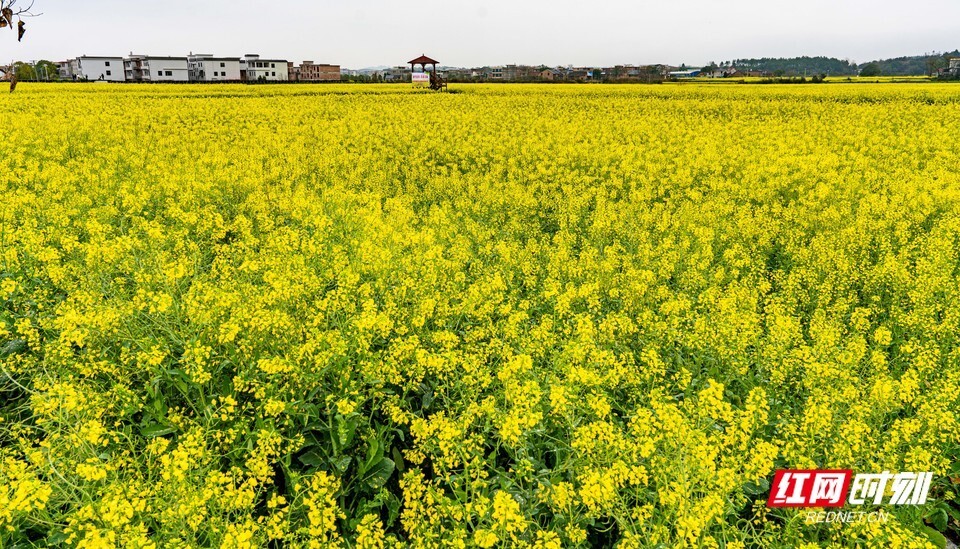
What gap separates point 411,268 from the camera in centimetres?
557

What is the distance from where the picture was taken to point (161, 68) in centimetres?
10631

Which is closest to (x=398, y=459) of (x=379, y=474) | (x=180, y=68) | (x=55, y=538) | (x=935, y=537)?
(x=379, y=474)

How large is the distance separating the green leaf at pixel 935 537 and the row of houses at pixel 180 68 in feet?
362

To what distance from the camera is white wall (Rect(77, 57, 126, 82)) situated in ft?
373

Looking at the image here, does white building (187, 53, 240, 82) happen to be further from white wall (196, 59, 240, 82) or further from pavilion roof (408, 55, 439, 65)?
pavilion roof (408, 55, 439, 65)

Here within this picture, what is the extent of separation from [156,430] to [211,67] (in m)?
129

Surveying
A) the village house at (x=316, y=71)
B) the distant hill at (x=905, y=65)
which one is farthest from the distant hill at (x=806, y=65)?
the village house at (x=316, y=71)

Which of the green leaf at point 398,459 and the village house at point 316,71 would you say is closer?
the green leaf at point 398,459

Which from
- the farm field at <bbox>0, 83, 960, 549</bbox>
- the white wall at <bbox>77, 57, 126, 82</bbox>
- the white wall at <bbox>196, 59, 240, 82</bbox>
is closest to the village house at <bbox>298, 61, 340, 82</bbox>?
the white wall at <bbox>196, 59, 240, 82</bbox>

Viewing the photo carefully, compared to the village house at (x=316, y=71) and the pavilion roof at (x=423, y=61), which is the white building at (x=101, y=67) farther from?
the pavilion roof at (x=423, y=61)

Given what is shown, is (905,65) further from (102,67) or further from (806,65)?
(102,67)

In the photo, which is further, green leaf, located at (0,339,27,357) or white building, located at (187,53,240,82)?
white building, located at (187,53,240,82)

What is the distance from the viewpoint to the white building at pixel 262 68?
116 m

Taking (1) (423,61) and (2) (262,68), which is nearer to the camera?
(1) (423,61)
